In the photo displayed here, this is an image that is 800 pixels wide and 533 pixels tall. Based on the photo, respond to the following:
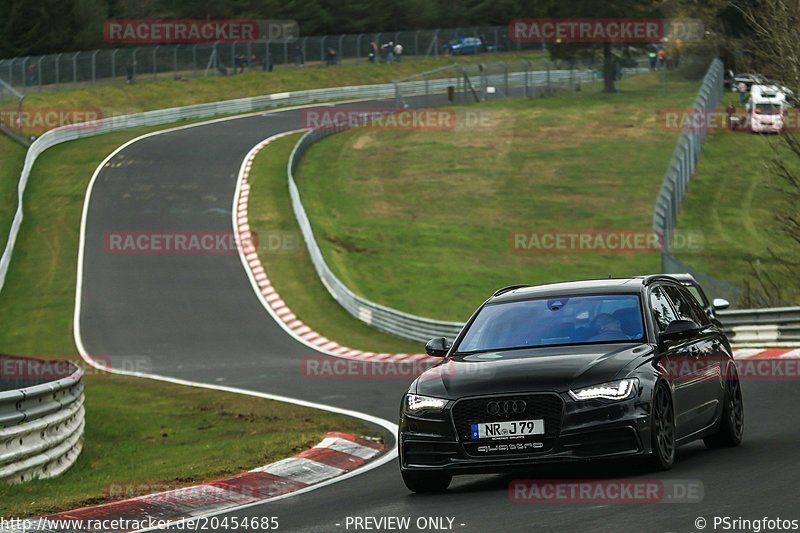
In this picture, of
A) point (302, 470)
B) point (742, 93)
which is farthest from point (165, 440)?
point (742, 93)

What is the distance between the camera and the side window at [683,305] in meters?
11.8

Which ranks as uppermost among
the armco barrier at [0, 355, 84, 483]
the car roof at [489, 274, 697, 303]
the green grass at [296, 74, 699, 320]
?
the car roof at [489, 274, 697, 303]

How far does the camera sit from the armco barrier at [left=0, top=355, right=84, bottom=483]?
39.7ft

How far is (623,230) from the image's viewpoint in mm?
44656

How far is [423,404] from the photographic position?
10.1 m

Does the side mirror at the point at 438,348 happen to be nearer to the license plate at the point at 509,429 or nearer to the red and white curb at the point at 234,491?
the license plate at the point at 509,429

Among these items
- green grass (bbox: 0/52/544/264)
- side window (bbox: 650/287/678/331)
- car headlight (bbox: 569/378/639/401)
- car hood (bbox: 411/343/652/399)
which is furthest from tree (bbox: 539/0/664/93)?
car headlight (bbox: 569/378/639/401)

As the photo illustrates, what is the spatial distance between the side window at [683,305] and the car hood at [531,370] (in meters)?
1.46

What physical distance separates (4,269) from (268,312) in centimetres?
885

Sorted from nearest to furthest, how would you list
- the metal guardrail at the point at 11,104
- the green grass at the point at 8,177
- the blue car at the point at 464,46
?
the green grass at the point at 8,177 < the metal guardrail at the point at 11,104 < the blue car at the point at 464,46

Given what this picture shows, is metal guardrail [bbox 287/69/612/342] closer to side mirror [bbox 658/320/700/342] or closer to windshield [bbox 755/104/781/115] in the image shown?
side mirror [bbox 658/320/700/342]

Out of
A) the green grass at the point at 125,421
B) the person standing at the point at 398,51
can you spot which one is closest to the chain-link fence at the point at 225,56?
the person standing at the point at 398,51

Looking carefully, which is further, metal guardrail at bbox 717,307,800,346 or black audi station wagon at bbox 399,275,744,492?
metal guardrail at bbox 717,307,800,346

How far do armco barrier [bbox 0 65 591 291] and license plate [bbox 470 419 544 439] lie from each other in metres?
30.1
